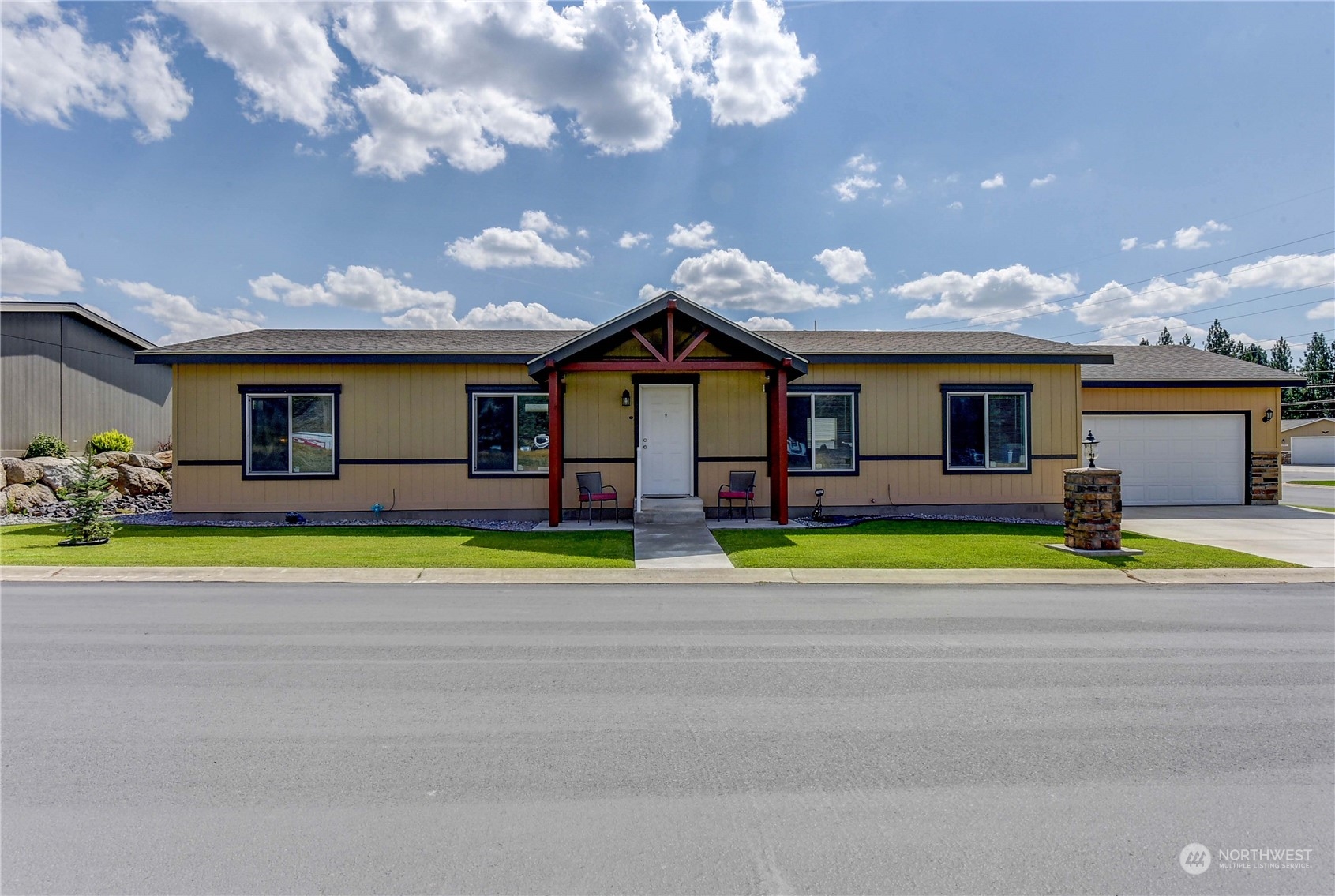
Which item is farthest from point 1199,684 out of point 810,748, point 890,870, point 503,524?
point 503,524

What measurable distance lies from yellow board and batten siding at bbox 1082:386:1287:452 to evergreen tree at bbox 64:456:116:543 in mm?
19784

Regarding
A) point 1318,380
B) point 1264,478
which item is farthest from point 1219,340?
point 1264,478

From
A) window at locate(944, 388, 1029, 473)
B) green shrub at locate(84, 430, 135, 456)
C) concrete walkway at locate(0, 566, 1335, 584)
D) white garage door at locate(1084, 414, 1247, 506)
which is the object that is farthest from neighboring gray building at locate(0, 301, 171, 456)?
white garage door at locate(1084, 414, 1247, 506)

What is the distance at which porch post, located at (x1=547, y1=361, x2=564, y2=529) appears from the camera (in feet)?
41.3

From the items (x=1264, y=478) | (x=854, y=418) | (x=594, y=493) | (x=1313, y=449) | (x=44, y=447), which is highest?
(x=854, y=418)

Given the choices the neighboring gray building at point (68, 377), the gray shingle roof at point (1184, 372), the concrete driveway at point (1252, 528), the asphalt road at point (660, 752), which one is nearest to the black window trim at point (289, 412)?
the asphalt road at point (660, 752)

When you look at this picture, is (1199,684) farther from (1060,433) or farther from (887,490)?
(1060,433)

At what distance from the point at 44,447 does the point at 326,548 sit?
14805 mm

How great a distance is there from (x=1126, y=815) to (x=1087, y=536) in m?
7.94

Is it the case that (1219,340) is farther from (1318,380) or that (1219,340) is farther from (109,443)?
(109,443)

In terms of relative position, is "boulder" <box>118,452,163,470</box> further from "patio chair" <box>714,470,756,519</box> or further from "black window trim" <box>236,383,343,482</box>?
"patio chair" <box>714,470,756,519</box>

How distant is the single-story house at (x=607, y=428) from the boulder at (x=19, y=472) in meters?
5.85

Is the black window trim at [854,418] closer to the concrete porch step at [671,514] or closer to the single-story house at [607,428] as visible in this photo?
the single-story house at [607,428]

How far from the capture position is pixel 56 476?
16.8m
